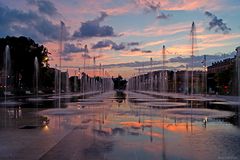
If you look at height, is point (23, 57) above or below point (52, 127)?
above

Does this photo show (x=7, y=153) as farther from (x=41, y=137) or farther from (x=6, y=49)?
(x=6, y=49)

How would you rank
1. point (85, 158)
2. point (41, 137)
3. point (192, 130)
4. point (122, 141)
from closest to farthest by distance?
1. point (85, 158)
2. point (122, 141)
3. point (41, 137)
4. point (192, 130)

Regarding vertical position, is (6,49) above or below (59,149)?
above

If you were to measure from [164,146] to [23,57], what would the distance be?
2382 inches

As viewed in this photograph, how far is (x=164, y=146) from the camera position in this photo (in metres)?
9.79

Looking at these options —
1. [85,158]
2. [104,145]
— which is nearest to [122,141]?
[104,145]

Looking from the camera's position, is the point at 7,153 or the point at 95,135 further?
the point at 95,135

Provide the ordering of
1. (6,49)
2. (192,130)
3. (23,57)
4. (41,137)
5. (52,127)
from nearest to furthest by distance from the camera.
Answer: (41,137) < (192,130) < (52,127) < (6,49) < (23,57)

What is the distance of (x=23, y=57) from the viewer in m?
66.9

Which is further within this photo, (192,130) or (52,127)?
(52,127)

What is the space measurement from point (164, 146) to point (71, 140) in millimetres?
2819

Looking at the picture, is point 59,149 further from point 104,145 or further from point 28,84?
point 28,84

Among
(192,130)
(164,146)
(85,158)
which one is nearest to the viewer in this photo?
(85,158)

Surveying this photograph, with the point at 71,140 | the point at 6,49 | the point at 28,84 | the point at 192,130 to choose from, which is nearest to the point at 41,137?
the point at 71,140
